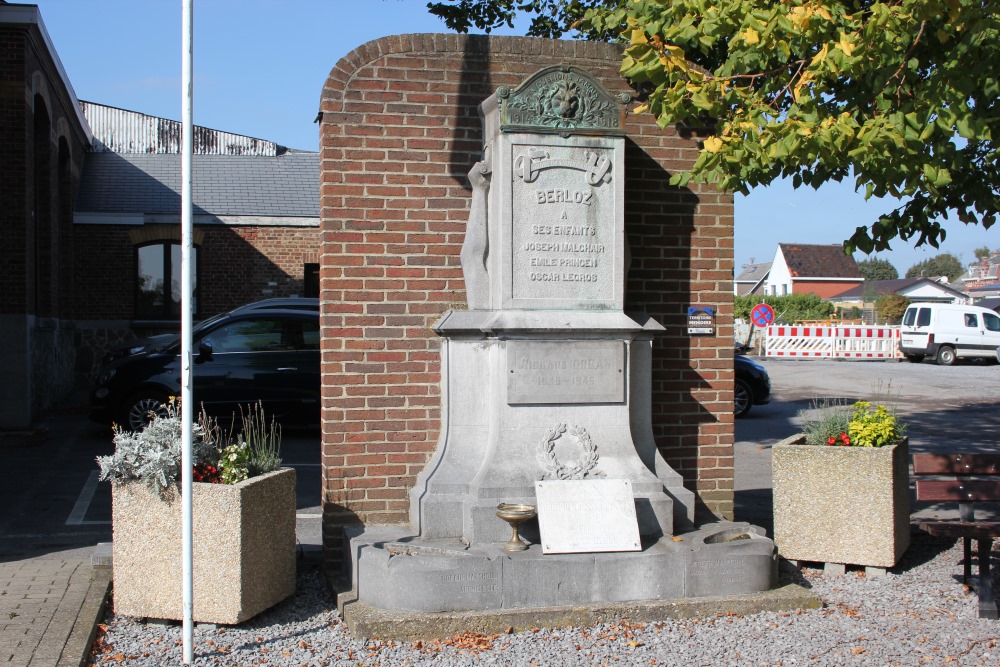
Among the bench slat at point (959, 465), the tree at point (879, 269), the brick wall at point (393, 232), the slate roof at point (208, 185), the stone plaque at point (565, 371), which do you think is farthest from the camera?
the tree at point (879, 269)

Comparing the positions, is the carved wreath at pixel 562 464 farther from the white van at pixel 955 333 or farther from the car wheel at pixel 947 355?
the car wheel at pixel 947 355

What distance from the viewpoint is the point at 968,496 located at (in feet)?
20.6

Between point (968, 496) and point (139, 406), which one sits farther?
point (139, 406)

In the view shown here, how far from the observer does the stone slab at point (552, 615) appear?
5.34m

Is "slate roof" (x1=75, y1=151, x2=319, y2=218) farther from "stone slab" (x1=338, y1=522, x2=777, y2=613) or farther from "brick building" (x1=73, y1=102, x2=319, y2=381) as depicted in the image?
"stone slab" (x1=338, y1=522, x2=777, y2=613)

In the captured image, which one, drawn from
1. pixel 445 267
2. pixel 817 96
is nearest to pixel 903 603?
pixel 817 96

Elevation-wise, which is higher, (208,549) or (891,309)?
(891,309)

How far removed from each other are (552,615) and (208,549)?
1875 mm

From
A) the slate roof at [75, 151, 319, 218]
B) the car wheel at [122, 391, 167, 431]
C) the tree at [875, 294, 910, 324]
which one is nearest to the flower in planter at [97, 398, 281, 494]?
the car wheel at [122, 391, 167, 431]

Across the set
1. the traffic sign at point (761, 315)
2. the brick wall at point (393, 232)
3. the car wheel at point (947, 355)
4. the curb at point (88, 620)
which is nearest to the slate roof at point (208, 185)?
the traffic sign at point (761, 315)

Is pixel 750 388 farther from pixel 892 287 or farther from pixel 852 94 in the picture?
pixel 892 287

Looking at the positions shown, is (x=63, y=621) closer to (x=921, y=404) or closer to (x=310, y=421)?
(x=310, y=421)

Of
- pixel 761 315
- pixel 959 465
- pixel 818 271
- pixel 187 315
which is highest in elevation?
pixel 818 271

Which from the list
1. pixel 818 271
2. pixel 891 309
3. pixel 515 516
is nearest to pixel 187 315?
pixel 515 516
